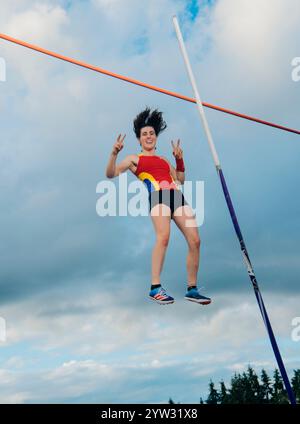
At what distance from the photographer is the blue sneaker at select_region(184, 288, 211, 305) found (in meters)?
8.26

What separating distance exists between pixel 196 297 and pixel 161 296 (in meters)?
0.53

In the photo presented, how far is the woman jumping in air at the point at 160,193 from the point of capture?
27.2 ft

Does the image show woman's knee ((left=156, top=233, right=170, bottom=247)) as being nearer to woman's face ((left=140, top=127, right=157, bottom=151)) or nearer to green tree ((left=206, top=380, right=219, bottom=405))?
woman's face ((left=140, top=127, right=157, bottom=151))

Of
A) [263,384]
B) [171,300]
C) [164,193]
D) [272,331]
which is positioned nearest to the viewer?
[272,331]

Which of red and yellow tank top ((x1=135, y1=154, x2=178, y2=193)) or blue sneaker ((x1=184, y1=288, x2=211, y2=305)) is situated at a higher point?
red and yellow tank top ((x1=135, y1=154, x2=178, y2=193))

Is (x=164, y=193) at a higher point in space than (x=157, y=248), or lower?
higher

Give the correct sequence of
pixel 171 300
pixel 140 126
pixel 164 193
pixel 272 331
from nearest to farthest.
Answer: pixel 272 331, pixel 171 300, pixel 164 193, pixel 140 126

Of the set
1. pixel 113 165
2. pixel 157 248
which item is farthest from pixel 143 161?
pixel 157 248

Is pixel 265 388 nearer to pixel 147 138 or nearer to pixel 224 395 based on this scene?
pixel 224 395

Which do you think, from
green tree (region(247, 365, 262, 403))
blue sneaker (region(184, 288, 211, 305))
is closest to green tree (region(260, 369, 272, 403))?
green tree (region(247, 365, 262, 403))

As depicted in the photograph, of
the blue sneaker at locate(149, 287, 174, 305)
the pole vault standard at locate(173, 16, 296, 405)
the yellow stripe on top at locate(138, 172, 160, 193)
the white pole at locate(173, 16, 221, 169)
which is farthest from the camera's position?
the yellow stripe on top at locate(138, 172, 160, 193)
